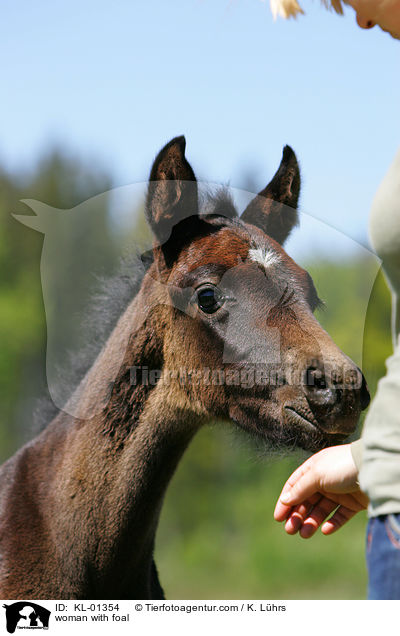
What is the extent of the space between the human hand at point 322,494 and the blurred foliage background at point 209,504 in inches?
59.3

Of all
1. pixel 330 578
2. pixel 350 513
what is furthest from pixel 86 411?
pixel 330 578

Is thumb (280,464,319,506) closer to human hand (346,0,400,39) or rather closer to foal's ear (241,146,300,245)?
human hand (346,0,400,39)

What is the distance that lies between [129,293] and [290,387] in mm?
846

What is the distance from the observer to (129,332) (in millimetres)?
2527

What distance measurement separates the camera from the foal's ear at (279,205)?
8.68 feet

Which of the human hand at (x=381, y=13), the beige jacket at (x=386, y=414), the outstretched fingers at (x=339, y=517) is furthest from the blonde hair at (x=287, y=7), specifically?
the outstretched fingers at (x=339, y=517)

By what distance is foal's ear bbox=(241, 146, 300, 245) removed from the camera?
2645 mm

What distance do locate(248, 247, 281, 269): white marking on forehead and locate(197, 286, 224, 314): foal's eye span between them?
185 mm

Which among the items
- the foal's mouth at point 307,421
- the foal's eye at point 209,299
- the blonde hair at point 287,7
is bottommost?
the foal's mouth at point 307,421

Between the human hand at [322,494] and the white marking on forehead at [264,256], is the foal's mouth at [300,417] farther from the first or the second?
the white marking on forehead at [264,256]
